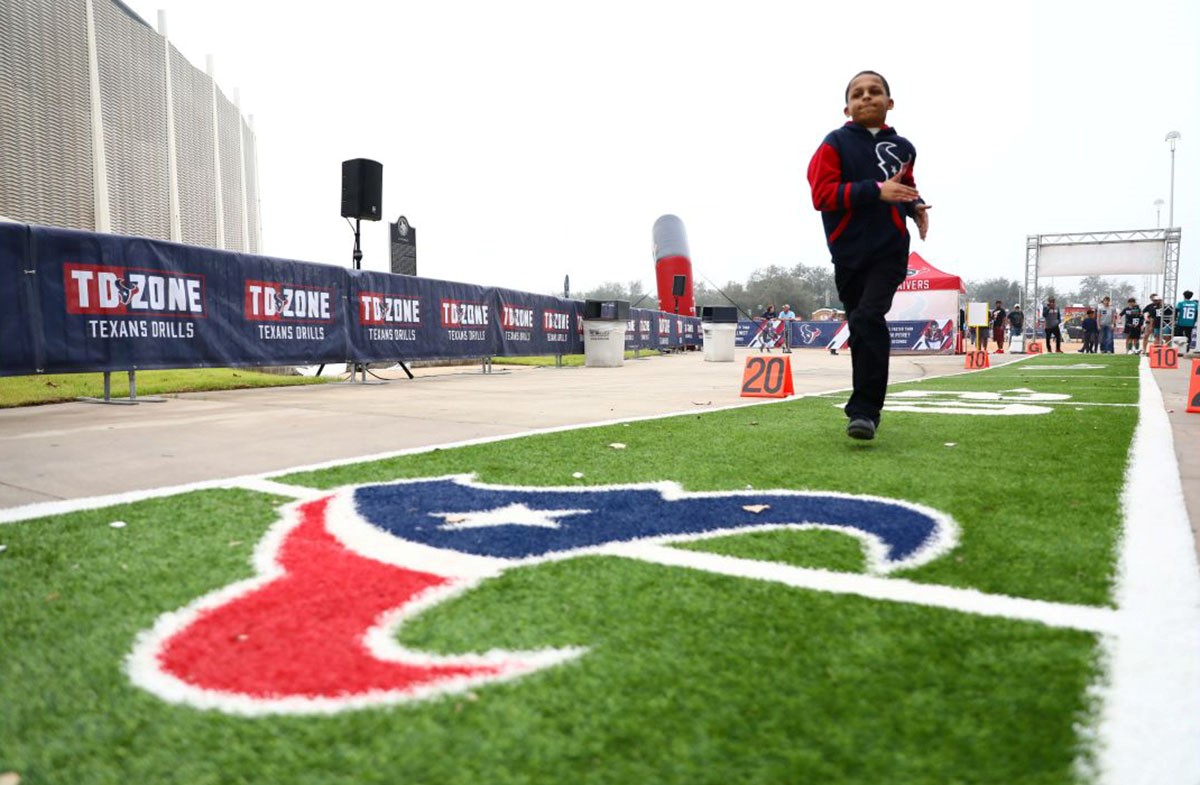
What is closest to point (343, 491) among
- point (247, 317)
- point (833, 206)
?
point (833, 206)

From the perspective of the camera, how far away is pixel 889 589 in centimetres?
167

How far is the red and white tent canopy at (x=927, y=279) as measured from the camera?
93.9ft

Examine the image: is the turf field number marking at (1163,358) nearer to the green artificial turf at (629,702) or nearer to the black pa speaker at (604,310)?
the black pa speaker at (604,310)

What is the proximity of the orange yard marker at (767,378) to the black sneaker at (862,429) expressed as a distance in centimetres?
368

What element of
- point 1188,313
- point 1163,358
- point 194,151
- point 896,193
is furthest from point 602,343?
point 194,151

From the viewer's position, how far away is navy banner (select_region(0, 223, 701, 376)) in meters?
6.45

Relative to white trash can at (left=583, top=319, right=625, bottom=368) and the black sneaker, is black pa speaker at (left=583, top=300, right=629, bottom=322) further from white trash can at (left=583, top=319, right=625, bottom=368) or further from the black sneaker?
the black sneaker

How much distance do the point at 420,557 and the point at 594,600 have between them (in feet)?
1.87

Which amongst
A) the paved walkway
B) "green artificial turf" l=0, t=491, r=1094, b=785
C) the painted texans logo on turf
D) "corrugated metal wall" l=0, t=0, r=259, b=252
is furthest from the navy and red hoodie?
"corrugated metal wall" l=0, t=0, r=259, b=252

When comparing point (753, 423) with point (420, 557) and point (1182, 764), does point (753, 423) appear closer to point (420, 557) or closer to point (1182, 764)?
point (420, 557)

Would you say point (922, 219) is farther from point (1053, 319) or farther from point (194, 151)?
point (194, 151)

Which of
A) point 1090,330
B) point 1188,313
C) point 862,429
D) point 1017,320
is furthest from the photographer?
point 1017,320

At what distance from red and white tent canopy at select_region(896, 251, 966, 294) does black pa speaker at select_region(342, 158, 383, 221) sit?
21046 millimetres

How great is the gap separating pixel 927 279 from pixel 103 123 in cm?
3390
